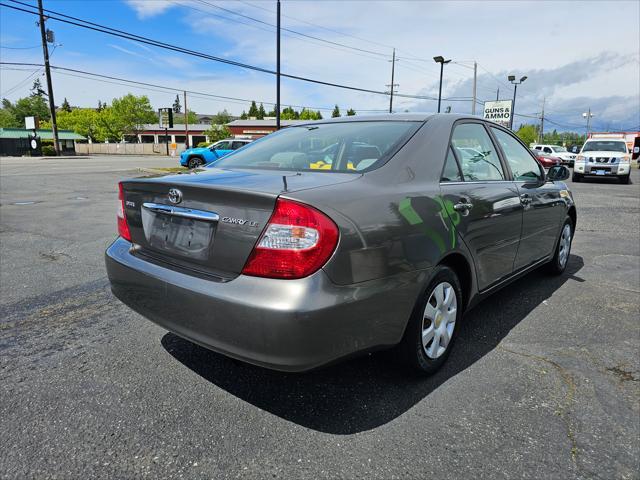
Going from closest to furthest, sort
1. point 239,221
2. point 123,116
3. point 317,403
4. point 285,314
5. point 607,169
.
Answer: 1. point 285,314
2. point 239,221
3. point 317,403
4. point 607,169
5. point 123,116

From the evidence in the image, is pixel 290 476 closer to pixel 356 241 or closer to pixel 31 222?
pixel 356 241

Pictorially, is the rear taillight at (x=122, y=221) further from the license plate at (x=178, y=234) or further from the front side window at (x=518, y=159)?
the front side window at (x=518, y=159)

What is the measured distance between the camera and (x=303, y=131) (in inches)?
135

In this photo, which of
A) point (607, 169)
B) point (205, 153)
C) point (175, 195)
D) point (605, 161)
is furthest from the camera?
point (205, 153)

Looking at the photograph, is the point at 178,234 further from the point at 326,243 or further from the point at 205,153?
the point at 205,153

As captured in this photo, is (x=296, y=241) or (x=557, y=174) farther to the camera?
(x=557, y=174)

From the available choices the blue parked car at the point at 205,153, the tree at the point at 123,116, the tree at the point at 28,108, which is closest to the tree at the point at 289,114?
the tree at the point at 123,116

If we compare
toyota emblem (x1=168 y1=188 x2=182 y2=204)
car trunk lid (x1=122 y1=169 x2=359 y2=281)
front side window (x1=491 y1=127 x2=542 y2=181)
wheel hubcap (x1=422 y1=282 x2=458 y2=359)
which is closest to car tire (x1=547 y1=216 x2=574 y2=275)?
front side window (x1=491 y1=127 x2=542 y2=181)

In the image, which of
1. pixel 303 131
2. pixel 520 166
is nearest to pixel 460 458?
pixel 303 131

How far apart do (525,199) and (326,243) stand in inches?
93.2

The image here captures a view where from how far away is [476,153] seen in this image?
129 inches

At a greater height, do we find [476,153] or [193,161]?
[476,153]

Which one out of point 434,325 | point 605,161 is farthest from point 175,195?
point 605,161

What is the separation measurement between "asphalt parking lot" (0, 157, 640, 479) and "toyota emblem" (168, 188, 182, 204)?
1.07 m
